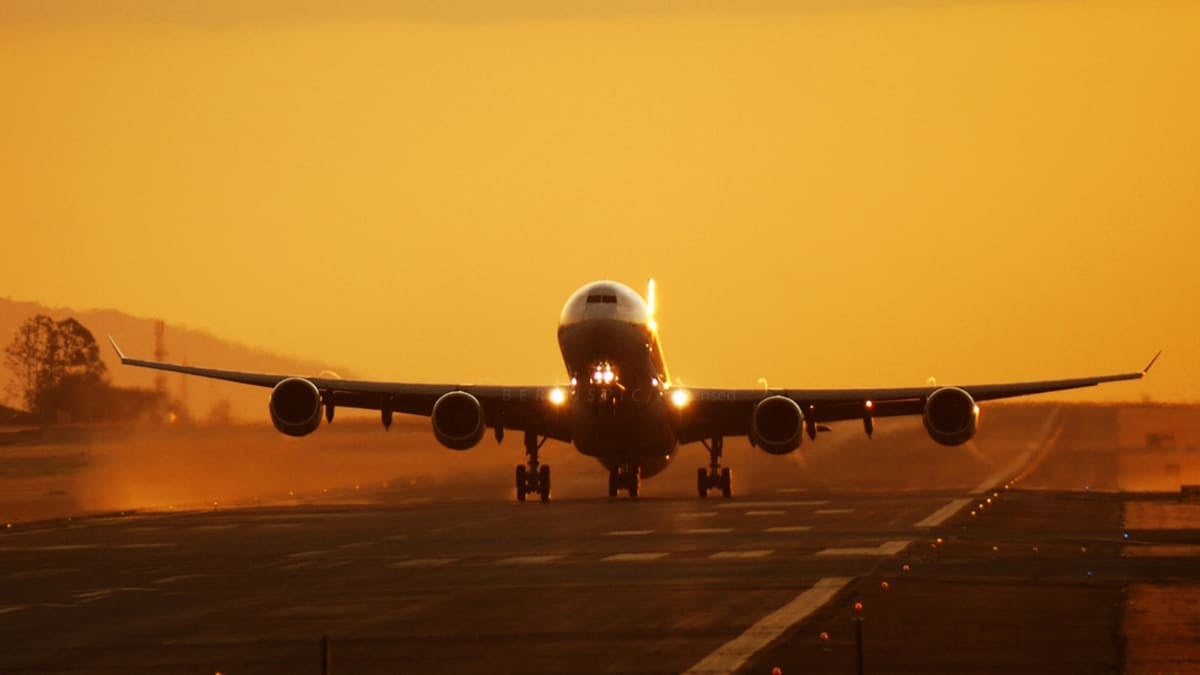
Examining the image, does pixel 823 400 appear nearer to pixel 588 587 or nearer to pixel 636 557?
pixel 636 557

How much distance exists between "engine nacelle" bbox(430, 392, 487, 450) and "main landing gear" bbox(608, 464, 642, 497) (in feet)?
16.9

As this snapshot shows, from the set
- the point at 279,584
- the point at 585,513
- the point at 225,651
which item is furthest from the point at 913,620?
the point at 585,513

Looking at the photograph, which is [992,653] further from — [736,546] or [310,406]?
[310,406]

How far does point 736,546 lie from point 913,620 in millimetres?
13298

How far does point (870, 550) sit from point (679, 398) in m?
21.1

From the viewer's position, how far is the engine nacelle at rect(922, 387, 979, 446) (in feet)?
182

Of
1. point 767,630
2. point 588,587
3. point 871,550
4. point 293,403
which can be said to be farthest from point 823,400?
point 767,630

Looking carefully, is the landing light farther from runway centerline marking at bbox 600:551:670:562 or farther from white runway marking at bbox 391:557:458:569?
white runway marking at bbox 391:557:458:569

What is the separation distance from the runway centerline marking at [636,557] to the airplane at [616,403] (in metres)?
17.0

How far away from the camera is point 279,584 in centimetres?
3031

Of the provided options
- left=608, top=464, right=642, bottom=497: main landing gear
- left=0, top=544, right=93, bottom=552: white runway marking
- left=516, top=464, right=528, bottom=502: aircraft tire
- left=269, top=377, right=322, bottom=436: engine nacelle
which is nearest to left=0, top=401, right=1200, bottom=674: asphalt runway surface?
left=0, top=544, right=93, bottom=552: white runway marking

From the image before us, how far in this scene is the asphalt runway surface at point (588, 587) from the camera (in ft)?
69.2

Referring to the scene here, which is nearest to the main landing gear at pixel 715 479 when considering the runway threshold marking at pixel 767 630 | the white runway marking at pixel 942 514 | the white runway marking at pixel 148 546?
the white runway marking at pixel 942 514

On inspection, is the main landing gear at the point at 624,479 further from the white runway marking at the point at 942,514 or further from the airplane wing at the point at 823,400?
the white runway marking at the point at 942,514
